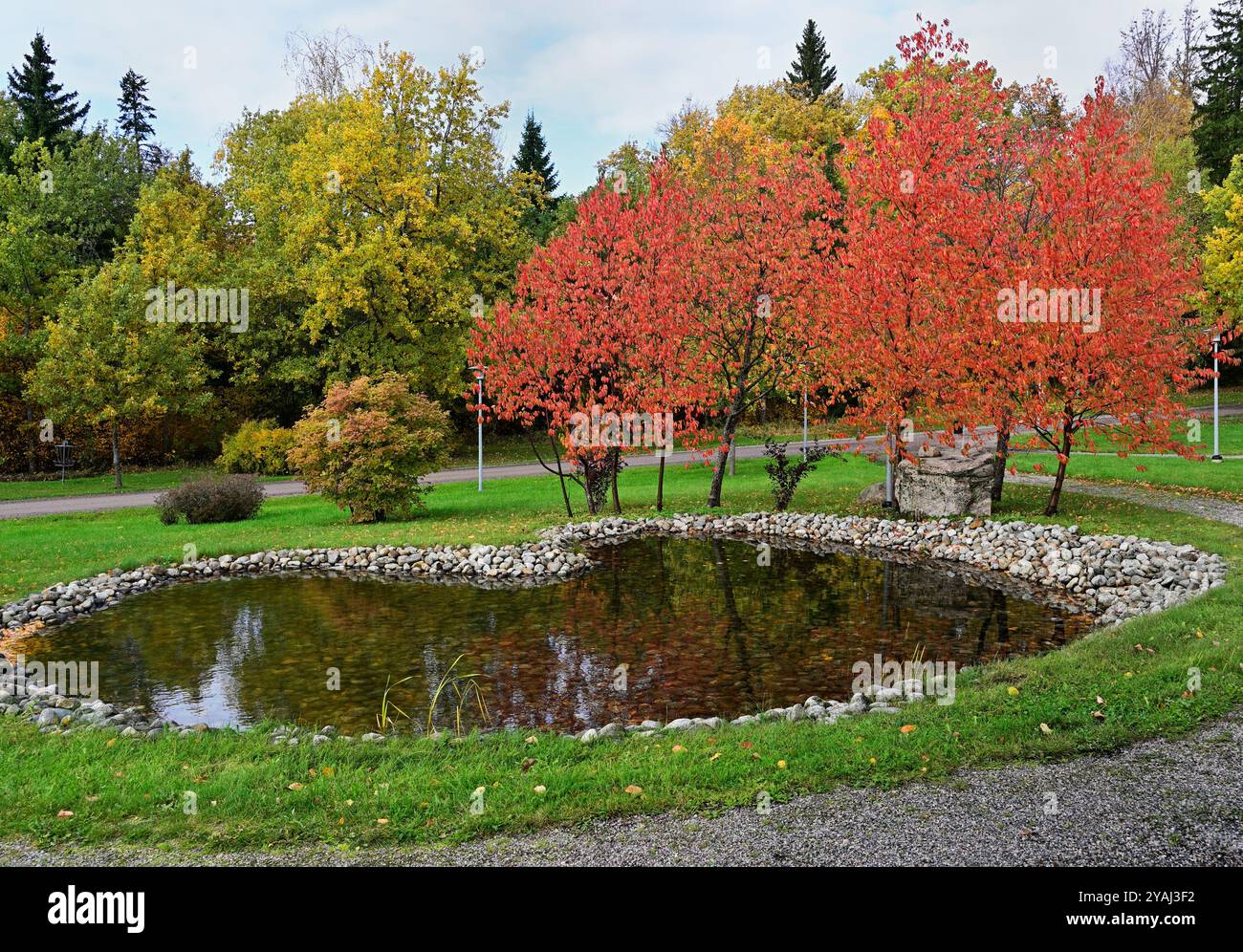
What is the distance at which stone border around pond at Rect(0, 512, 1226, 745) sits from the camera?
39.0 ft

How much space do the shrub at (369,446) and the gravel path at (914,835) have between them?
14.2 metres

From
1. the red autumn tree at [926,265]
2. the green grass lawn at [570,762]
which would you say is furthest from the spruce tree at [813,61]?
the green grass lawn at [570,762]

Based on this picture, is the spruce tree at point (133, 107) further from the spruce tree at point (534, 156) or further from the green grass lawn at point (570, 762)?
the green grass lawn at point (570, 762)

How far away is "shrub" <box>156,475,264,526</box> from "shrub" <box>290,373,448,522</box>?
2457 mm

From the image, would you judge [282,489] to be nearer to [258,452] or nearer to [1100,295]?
[258,452]

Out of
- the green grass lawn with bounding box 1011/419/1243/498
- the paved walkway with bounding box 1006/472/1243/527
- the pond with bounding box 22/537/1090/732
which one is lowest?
the pond with bounding box 22/537/1090/732

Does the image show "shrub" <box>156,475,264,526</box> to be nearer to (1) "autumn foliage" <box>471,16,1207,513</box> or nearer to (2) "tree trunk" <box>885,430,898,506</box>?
(1) "autumn foliage" <box>471,16,1207,513</box>

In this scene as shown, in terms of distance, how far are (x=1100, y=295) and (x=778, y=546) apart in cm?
725

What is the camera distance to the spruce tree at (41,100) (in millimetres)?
41625

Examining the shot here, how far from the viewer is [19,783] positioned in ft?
20.9

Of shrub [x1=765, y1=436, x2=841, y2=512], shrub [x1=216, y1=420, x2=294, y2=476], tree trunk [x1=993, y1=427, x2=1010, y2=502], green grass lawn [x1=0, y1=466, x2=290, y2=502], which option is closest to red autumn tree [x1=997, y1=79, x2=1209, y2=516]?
tree trunk [x1=993, y1=427, x2=1010, y2=502]

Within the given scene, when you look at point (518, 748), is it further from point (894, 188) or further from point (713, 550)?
point (894, 188)

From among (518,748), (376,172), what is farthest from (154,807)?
(376,172)

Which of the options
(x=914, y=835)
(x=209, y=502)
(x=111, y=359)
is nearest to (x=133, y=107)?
(x=111, y=359)
